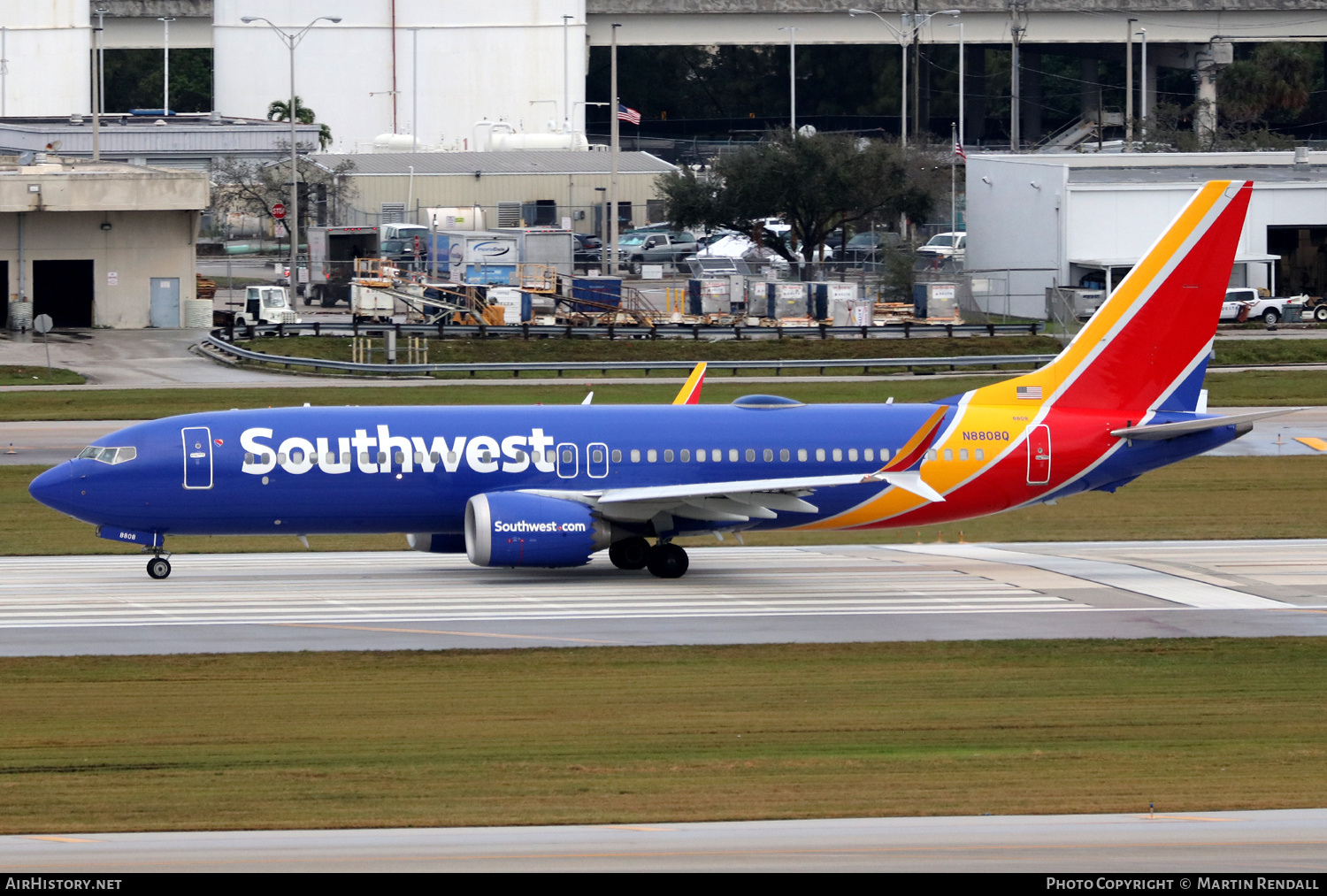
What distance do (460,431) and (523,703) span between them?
11.9m

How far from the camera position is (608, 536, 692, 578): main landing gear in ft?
115

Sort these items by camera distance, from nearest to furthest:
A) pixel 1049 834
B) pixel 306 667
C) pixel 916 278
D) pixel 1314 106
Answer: pixel 1049 834
pixel 306 667
pixel 916 278
pixel 1314 106

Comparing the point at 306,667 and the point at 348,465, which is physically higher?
the point at 348,465

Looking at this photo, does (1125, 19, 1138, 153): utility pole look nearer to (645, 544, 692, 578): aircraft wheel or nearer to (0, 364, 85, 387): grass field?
(0, 364, 85, 387): grass field

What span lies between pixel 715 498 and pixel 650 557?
2.42m

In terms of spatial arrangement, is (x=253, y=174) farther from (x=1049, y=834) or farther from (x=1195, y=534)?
(x=1049, y=834)

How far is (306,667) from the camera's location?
25891 millimetres

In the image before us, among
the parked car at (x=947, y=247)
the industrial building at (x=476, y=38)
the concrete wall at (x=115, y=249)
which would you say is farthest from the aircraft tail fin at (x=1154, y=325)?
the industrial building at (x=476, y=38)

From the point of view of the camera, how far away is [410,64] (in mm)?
142500

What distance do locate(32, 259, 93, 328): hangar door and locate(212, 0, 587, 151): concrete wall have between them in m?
55.0

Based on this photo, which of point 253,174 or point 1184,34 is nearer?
point 253,174

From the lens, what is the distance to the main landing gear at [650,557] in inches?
1383

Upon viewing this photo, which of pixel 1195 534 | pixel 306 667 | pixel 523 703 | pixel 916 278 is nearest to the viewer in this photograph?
pixel 523 703

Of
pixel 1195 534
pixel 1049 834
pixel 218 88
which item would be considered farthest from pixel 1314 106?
pixel 1049 834
